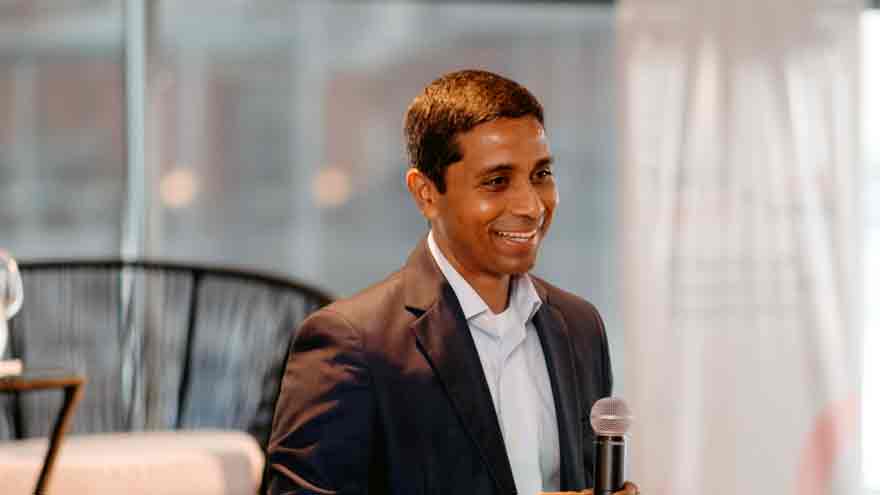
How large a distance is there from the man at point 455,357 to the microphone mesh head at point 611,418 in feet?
0.59

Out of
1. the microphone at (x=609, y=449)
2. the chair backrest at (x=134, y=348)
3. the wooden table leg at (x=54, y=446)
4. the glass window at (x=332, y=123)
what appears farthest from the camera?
the glass window at (x=332, y=123)

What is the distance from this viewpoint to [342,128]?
6152 mm

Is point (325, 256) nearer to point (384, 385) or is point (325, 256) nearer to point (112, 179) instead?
point (112, 179)

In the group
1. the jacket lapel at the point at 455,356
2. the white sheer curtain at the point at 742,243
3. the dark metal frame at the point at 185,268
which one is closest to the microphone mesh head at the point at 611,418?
the jacket lapel at the point at 455,356

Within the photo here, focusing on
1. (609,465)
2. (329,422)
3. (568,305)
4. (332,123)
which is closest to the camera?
(609,465)

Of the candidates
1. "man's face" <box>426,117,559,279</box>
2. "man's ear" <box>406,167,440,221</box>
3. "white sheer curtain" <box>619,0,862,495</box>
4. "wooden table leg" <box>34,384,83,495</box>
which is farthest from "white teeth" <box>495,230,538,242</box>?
"white sheer curtain" <box>619,0,862,495</box>

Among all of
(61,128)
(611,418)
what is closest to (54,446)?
(61,128)

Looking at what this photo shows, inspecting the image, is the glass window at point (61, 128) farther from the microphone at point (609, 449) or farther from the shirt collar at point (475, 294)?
the microphone at point (609, 449)

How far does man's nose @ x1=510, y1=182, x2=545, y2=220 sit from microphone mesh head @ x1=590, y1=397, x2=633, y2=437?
0.25m

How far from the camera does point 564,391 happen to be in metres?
1.79

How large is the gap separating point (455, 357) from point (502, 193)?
0.65 ft

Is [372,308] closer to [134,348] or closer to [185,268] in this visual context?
[185,268]

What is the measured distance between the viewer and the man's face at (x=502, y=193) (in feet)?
5.71

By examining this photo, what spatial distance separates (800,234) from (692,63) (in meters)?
0.70
